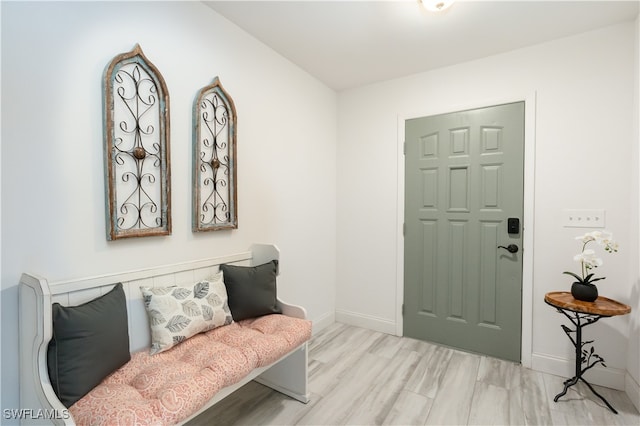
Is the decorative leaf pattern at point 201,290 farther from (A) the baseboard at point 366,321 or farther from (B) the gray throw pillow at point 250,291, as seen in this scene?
(A) the baseboard at point 366,321

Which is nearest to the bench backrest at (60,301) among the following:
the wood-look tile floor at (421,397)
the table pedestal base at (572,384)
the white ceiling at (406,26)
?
the wood-look tile floor at (421,397)

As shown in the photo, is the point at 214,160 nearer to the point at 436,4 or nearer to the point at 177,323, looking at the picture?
the point at 177,323

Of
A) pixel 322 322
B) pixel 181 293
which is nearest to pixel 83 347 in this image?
pixel 181 293

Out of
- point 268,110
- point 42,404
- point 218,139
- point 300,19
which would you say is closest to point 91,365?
point 42,404

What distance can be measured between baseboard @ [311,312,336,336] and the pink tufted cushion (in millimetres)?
1163

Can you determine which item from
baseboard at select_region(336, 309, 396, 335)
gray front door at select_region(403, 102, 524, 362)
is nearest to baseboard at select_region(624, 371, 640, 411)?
gray front door at select_region(403, 102, 524, 362)

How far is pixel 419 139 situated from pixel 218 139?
5.76ft

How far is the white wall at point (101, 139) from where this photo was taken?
4.17 ft

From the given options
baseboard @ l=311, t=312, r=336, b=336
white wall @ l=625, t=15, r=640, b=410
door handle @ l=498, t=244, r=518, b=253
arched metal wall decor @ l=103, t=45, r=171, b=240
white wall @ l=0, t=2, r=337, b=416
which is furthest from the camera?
Result: baseboard @ l=311, t=312, r=336, b=336

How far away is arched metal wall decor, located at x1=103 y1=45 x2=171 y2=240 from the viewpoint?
1.53m

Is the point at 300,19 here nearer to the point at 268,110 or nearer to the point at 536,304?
the point at 268,110

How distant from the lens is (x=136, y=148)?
1.62 m

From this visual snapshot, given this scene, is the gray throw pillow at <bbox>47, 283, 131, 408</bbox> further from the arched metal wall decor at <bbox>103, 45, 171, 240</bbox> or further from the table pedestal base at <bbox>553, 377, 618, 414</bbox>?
the table pedestal base at <bbox>553, 377, 618, 414</bbox>

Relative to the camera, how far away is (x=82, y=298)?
1.45 m
